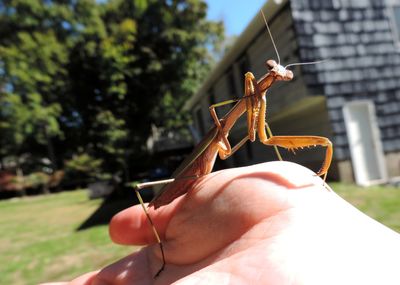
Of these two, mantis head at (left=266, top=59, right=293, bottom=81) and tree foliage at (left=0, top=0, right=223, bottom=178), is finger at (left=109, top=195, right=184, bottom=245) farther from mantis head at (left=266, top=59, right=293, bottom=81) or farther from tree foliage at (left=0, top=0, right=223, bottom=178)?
tree foliage at (left=0, top=0, right=223, bottom=178)

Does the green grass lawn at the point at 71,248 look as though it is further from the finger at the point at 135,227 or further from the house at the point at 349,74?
the finger at the point at 135,227

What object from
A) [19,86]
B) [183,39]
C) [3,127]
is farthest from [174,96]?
[3,127]

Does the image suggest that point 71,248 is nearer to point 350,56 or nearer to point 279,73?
point 279,73

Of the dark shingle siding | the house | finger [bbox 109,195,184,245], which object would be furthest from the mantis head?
the dark shingle siding

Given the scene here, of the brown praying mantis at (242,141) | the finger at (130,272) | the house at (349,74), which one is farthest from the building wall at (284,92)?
the finger at (130,272)

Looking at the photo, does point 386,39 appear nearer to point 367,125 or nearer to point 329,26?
point 329,26
